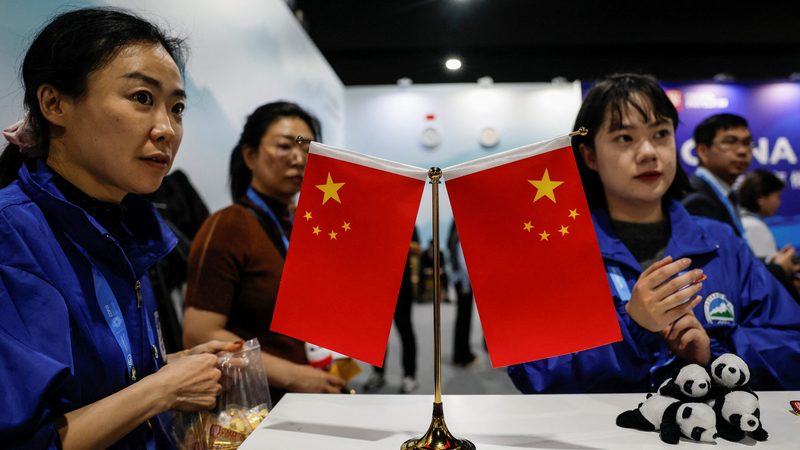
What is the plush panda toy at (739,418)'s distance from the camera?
0.91 m

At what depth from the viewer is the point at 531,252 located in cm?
100

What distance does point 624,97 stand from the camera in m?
1.46

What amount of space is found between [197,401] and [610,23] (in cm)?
597

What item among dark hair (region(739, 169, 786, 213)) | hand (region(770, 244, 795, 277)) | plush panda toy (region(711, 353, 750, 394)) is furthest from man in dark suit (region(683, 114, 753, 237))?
plush panda toy (region(711, 353, 750, 394))

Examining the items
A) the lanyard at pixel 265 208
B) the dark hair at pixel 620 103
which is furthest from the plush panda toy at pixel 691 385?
the lanyard at pixel 265 208

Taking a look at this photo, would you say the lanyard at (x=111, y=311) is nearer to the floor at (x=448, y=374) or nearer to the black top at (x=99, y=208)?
the black top at (x=99, y=208)

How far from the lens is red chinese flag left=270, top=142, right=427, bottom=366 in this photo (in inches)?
40.1

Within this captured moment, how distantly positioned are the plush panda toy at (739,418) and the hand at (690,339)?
286mm

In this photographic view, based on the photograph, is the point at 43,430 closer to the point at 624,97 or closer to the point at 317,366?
the point at 317,366

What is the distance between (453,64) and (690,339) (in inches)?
232

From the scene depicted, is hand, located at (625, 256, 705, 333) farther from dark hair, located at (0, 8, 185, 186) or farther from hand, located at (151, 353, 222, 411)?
dark hair, located at (0, 8, 185, 186)

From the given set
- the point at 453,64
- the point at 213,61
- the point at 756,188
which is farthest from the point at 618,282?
the point at 453,64

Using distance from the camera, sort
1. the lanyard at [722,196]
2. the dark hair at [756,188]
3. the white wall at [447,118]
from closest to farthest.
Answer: the lanyard at [722,196] < the dark hair at [756,188] < the white wall at [447,118]

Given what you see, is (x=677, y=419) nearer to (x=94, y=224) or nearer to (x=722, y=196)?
(x=94, y=224)
